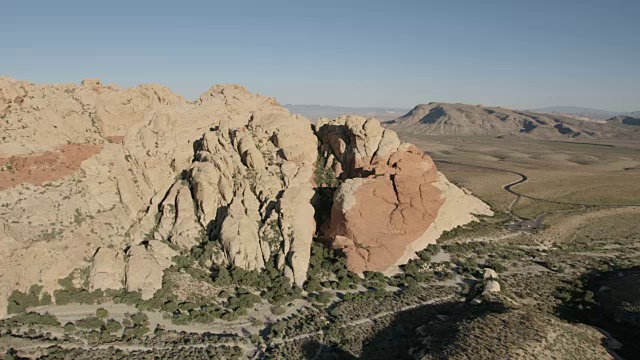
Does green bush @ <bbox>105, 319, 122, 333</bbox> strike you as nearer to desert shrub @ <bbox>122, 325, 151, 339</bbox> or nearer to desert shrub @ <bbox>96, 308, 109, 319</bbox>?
desert shrub @ <bbox>122, 325, 151, 339</bbox>

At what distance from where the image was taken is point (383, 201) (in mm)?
50594

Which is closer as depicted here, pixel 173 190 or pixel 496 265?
pixel 496 265

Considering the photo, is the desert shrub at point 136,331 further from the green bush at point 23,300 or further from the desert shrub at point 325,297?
the desert shrub at point 325,297

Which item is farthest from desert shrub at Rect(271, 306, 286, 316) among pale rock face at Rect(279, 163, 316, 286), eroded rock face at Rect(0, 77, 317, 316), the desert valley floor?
eroded rock face at Rect(0, 77, 317, 316)

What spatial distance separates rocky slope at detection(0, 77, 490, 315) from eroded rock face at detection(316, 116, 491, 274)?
0.16 m

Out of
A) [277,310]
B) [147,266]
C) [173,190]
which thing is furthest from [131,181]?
[277,310]

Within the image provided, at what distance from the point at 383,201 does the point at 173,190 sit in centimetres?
2612

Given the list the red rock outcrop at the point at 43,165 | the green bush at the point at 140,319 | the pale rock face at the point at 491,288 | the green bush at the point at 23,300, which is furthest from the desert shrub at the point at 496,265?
the red rock outcrop at the point at 43,165

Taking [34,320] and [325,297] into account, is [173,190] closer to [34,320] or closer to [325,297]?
[34,320]

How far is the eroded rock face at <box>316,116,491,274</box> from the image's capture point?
47531 millimetres

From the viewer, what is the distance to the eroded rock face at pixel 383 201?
156ft

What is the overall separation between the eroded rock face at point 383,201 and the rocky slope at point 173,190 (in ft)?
0.53

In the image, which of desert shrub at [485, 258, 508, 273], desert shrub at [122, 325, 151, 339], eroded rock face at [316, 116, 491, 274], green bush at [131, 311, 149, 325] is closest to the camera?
desert shrub at [122, 325, 151, 339]

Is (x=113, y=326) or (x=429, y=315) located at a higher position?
(x=113, y=326)
